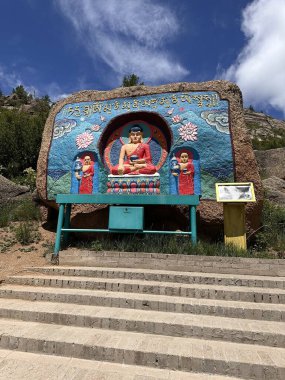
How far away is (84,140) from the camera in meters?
8.89

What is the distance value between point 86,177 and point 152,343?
5974 mm

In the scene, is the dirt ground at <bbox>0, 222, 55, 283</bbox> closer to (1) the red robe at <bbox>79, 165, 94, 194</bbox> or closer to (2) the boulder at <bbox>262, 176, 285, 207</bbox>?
(1) the red robe at <bbox>79, 165, 94, 194</bbox>

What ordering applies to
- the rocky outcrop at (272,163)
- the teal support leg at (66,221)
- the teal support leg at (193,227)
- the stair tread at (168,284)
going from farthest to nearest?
the rocky outcrop at (272,163)
the teal support leg at (66,221)
the teal support leg at (193,227)
the stair tread at (168,284)

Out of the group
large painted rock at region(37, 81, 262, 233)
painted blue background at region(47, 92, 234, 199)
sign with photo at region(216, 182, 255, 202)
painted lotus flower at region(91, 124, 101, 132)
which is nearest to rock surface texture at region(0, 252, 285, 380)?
sign with photo at region(216, 182, 255, 202)

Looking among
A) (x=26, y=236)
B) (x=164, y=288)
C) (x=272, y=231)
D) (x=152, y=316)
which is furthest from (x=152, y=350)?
(x=272, y=231)

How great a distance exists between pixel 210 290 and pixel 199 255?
1.63 metres

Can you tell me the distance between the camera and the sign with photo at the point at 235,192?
662 centimetres

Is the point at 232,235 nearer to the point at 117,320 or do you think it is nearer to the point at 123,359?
the point at 117,320

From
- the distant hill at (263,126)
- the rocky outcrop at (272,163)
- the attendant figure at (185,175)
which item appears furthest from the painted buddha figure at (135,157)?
the distant hill at (263,126)

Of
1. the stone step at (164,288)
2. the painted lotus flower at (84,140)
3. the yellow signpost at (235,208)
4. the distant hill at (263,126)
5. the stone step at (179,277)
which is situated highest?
the distant hill at (263,126)

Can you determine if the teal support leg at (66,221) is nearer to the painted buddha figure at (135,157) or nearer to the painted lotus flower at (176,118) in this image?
the painted buddha figure at (135,157)

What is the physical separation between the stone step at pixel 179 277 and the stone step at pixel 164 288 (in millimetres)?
168

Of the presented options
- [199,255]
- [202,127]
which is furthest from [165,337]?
[202,127]

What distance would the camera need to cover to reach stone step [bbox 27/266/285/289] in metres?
4.69
